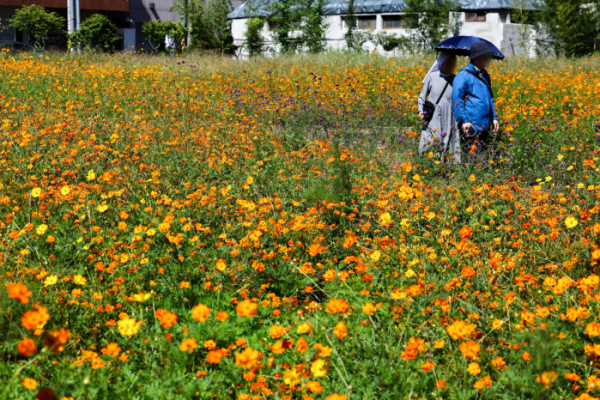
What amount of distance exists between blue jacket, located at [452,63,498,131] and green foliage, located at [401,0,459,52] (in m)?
22.1

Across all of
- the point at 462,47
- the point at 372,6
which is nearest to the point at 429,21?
the point at 372,6

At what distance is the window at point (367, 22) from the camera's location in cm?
2959

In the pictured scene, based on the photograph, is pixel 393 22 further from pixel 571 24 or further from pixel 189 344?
pixel 189 344

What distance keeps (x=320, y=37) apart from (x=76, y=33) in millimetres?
13269

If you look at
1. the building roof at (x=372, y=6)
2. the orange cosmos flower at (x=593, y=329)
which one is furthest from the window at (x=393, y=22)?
the orange cosmos flower at (x=593, y=329)

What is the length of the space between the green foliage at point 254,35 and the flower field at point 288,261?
24485 millimetres

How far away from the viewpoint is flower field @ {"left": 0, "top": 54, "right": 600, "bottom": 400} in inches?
83.5

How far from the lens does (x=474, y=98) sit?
211 inches

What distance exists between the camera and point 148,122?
22.1ft

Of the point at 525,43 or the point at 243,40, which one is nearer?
the point at 525,43

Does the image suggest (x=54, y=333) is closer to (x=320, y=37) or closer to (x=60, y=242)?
(x=60, y=242)

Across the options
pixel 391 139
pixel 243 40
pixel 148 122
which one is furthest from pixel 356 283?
pixel 243 40

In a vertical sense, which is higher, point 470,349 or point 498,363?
point 470,349

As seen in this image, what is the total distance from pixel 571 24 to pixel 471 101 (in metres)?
23.0
